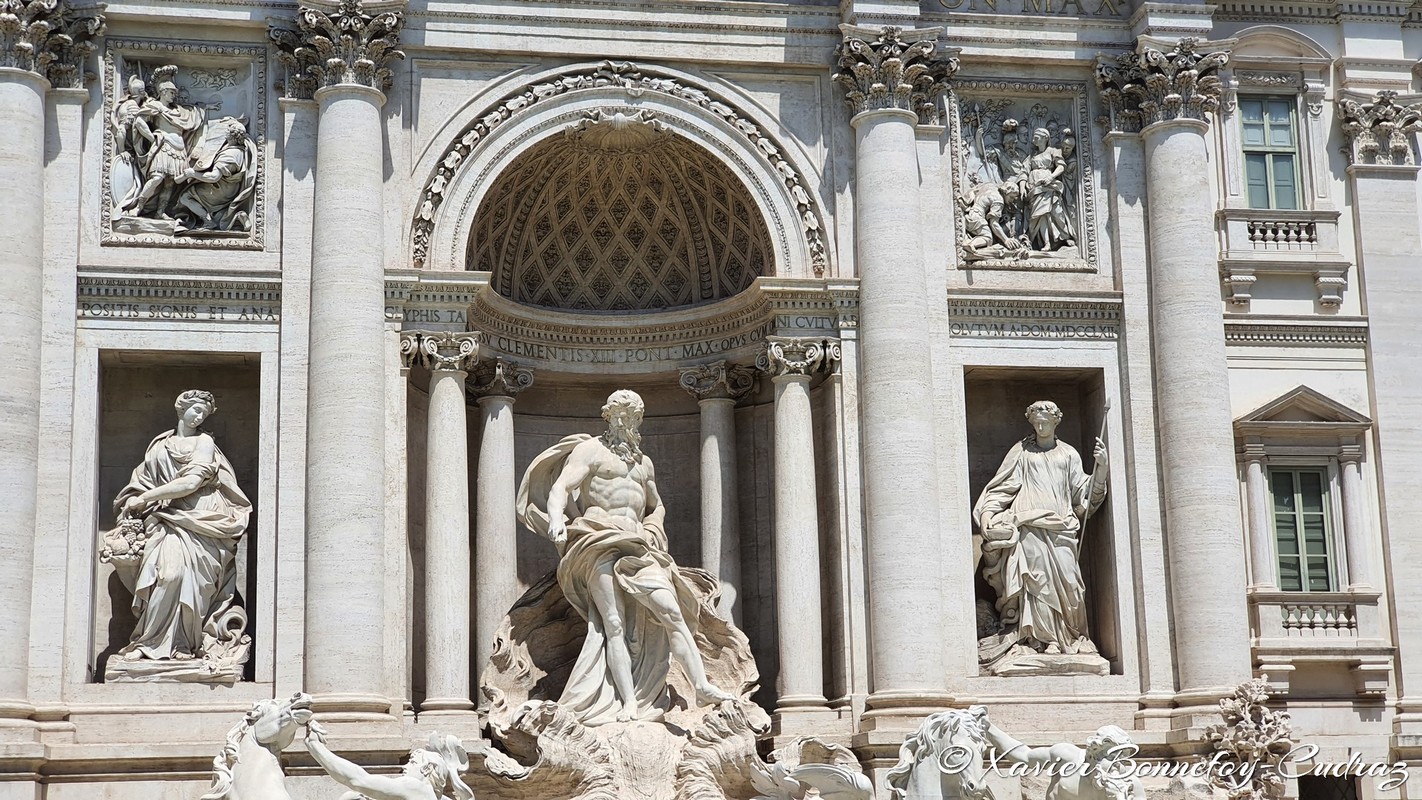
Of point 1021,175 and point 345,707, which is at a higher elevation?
point 1021,175

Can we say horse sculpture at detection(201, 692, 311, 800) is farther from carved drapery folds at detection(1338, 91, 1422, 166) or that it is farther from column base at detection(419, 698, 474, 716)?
carved drapery folds at detection(1338, 91, 1422, 166)

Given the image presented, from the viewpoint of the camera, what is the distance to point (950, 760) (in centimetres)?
1819

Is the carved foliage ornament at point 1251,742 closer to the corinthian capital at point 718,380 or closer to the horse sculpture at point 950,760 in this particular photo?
the horse sculpture at point 950,760

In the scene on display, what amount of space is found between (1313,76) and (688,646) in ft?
35.7

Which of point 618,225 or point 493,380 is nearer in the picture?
point 493,380

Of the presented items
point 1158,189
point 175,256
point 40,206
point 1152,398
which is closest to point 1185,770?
point 1152,398

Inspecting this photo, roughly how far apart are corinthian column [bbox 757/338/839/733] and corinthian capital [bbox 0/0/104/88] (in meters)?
8.37

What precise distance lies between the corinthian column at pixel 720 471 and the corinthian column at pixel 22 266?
299 inches

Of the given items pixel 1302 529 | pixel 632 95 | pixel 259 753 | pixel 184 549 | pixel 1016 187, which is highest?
pixel 632 95

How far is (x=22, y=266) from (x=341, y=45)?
4.20 metres

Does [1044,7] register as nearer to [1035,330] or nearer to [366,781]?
[1035,330]

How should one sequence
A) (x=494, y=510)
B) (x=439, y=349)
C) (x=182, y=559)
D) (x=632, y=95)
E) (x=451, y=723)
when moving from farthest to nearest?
(x=632, y=95) < (x=494, y=510) < (x=439, y=349) < (x=451, y=723) < (x=182, y=559)

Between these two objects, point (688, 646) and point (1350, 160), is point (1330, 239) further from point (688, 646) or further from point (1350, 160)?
point (688, 646)

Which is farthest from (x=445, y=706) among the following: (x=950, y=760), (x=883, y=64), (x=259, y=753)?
(x=883, y=64)
